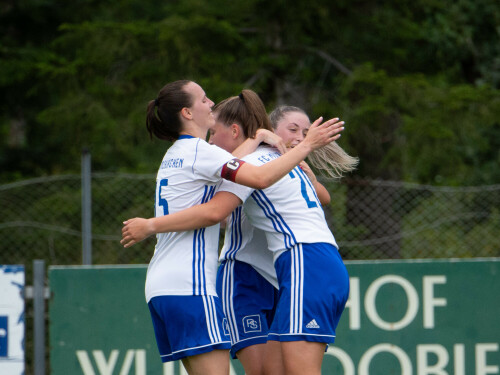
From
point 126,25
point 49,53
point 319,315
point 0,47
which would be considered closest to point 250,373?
point 319,315

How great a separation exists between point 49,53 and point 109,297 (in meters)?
6.06

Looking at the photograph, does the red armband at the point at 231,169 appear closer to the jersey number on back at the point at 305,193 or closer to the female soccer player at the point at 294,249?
the female soccer player at the point at 294,249

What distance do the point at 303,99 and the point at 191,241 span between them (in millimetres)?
7632

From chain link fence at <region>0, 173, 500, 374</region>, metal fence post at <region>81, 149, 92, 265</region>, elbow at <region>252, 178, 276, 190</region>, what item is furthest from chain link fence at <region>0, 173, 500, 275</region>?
elbow at <region>252, 178, 276, 190</region>

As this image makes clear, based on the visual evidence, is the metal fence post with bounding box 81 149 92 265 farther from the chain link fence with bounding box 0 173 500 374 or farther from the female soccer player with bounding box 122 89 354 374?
the female soccer player with bounding box 122 89 354 374

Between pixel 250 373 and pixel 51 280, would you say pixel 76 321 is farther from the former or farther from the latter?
pixel 250 373

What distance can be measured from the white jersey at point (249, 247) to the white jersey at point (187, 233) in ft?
1.31

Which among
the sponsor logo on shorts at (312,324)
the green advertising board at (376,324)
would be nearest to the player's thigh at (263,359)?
the sponsor logo on shorts at (312,324)

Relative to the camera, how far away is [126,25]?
10.0 meters

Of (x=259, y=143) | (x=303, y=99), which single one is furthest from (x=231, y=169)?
(x=303, y=99)

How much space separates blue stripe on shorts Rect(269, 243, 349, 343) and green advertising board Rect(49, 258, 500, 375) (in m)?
2.43

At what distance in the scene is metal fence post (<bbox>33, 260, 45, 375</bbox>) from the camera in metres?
6.01

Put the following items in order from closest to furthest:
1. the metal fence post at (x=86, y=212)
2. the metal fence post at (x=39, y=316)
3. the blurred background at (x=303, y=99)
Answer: the metal fence post at (x=39, y=316) < the metal fence post at (x=86, y=212) < the blurred background at (x=303, y=99)

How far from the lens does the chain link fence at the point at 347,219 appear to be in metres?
7.15
